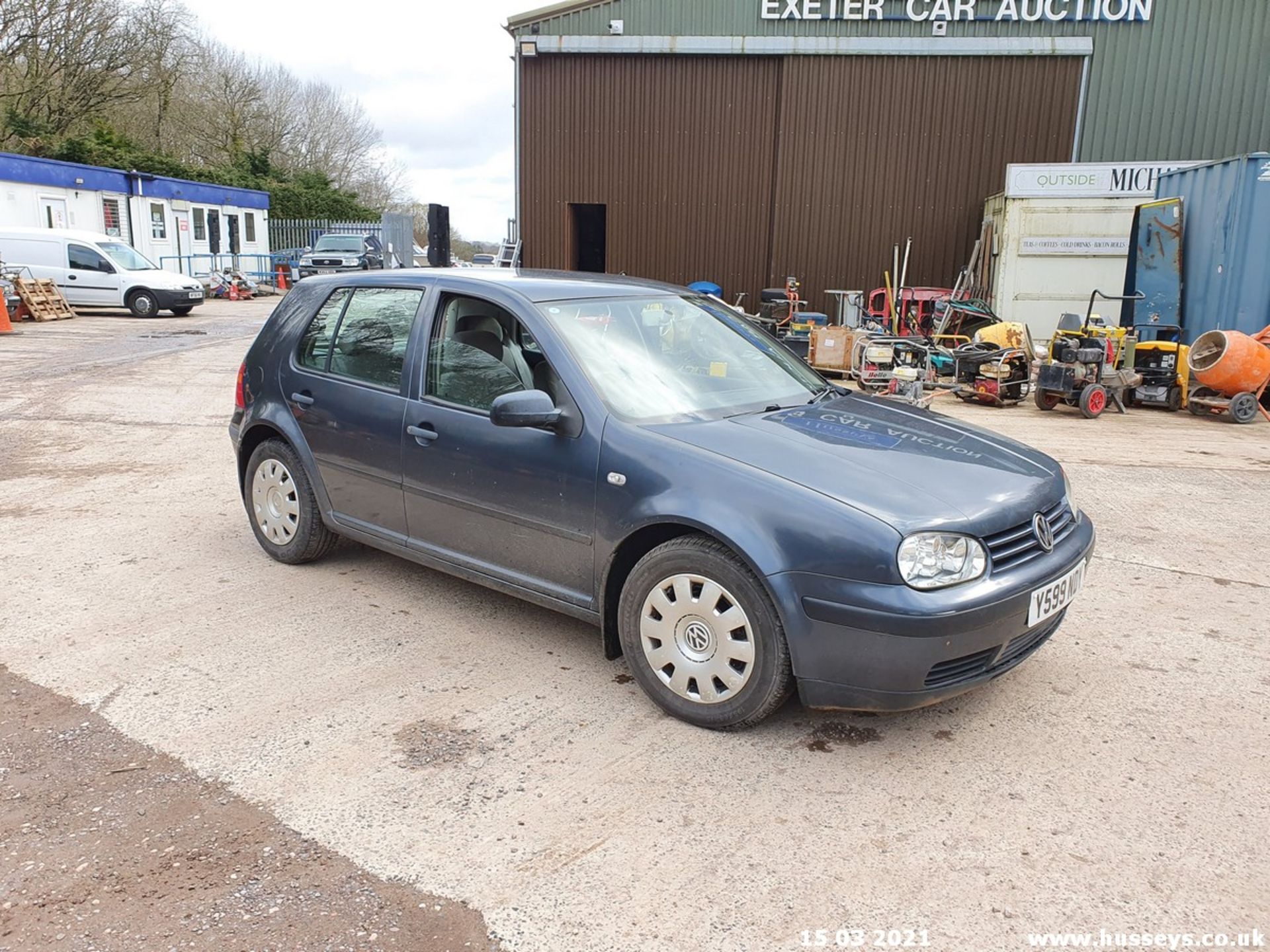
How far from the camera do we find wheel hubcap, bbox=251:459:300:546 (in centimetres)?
499

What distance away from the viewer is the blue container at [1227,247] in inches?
444

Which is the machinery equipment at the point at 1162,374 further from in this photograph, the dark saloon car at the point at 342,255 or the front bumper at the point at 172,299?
the dark saloon car at the point at 342,255

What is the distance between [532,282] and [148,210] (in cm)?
3027

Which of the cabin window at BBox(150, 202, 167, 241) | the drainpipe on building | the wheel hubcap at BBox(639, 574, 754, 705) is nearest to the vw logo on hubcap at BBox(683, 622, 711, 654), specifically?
the wheel hubcap at BBox(639, 574, 754, 705)

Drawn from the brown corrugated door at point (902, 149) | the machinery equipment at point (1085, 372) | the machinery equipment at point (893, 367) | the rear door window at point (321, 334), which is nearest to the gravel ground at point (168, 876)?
the rear door window at point (321, 334)

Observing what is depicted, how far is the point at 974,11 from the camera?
56.1 ft

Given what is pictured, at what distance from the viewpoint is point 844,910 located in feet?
8.14

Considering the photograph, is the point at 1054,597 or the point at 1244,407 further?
the point at 1244,407

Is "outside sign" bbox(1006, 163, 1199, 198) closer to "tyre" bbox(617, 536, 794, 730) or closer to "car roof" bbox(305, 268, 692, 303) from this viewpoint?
"car roof" bbox(305, 268, 692, 303)

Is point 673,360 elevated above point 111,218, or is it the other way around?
point 111,218

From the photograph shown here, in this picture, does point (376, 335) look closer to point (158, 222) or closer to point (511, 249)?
point (511, 249)

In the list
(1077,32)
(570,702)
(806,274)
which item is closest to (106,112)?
(806,274)

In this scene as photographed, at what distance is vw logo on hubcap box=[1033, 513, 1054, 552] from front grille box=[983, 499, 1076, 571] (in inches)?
0.5
